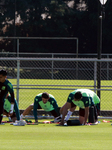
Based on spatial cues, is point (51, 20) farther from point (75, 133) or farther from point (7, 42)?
point (75, 133)

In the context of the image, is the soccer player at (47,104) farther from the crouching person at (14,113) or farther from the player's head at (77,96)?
the player's head at (77,96)

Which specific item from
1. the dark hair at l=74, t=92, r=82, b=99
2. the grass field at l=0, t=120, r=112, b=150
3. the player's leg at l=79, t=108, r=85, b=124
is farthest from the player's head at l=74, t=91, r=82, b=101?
the grass field at l=0, t=120, r=112, b=150

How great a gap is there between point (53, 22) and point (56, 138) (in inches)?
1455

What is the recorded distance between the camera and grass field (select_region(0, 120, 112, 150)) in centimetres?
745

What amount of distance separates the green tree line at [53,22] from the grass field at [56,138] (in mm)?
33125

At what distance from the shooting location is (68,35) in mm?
44812

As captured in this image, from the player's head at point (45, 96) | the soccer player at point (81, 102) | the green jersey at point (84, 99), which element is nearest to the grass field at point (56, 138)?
the soccer player at point (81, 102)

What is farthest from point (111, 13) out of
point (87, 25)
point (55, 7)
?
point (55, 7)

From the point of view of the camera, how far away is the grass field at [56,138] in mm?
7450

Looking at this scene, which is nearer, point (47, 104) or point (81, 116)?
point (81, 116)

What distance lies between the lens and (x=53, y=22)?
44812 millimetres

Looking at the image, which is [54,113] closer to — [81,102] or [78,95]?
[81,102]

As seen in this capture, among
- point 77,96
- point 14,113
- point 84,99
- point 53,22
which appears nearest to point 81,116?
point 84,99

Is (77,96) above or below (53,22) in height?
below
